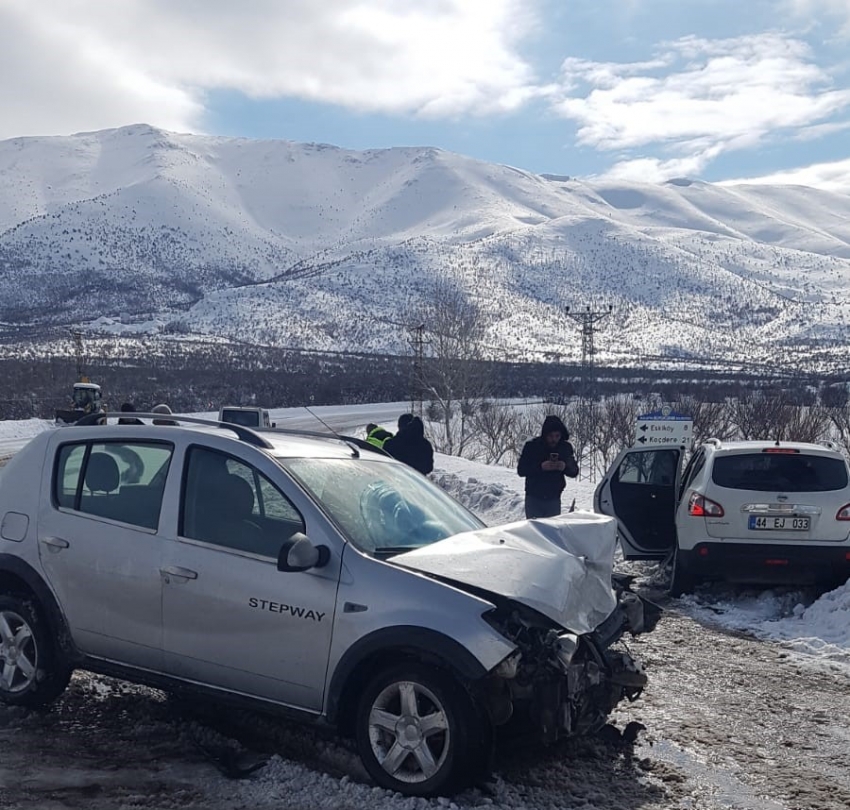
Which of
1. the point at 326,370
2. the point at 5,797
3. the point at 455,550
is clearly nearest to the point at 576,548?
the point at 455,550

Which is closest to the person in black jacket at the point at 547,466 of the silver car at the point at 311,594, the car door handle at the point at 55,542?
the silver car at the point at 311,594

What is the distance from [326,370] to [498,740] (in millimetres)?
84347

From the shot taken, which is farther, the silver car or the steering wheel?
the steering wheel

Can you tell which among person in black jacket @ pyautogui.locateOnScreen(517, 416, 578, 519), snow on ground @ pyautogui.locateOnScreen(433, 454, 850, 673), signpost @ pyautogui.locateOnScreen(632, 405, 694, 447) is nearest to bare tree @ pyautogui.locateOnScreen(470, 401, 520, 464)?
signpost @ pyautogui.locateOnScreen(632, 405, 694, 447)

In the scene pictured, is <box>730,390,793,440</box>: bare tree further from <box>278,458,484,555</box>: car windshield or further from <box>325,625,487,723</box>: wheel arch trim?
<box>325,625,487,723</box>: wheel arch trim

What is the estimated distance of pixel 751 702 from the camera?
5.95m

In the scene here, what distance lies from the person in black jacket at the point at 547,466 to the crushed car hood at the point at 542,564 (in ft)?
13.6

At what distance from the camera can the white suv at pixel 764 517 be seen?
8.41 m

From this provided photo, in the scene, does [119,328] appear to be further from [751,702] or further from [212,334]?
[751,702]

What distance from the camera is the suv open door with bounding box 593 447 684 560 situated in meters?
9.91

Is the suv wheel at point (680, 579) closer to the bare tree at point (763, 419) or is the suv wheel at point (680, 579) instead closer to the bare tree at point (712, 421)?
the bare tree at point (763, 419)

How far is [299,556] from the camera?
14.5 feet

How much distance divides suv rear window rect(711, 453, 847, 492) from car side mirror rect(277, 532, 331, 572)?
5311 mm

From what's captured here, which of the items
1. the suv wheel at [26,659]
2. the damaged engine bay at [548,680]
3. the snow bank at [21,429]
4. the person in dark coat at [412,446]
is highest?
the person in dark coat at [412,446]
